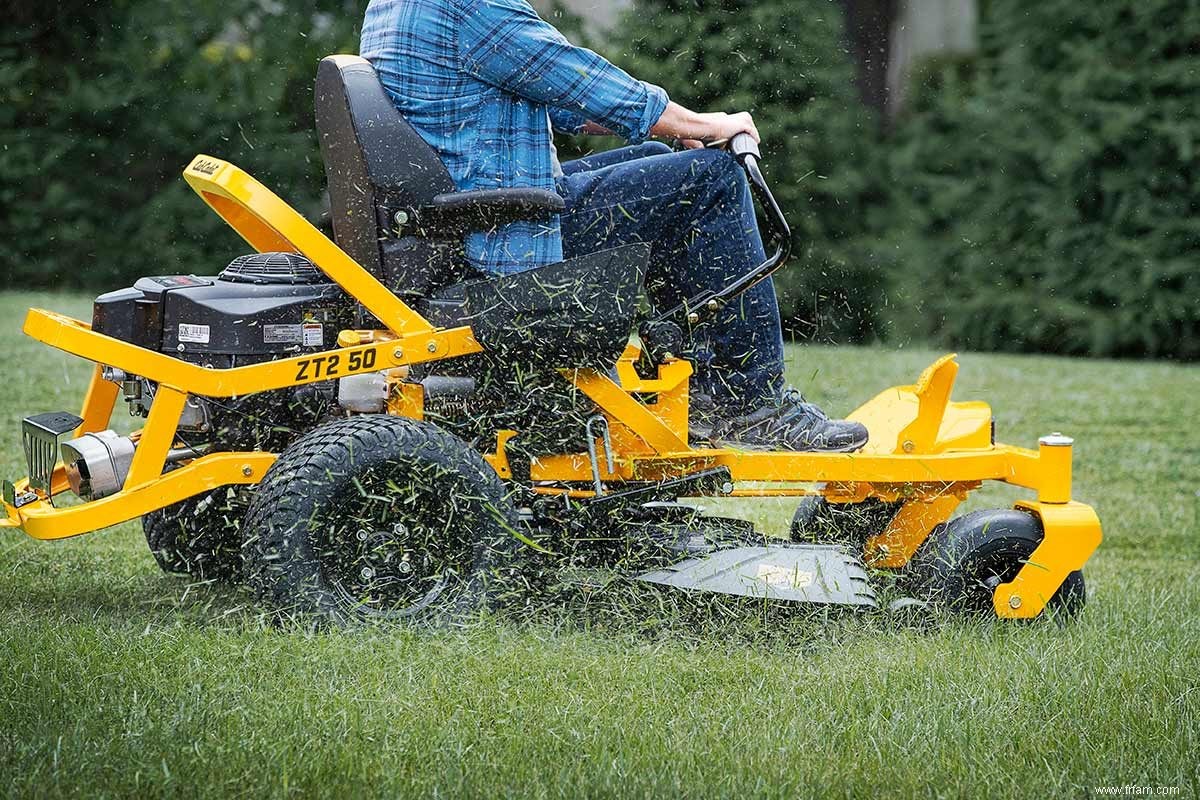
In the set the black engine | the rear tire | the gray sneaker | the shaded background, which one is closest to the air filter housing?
the black engine

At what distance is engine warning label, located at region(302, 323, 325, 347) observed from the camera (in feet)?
12.1

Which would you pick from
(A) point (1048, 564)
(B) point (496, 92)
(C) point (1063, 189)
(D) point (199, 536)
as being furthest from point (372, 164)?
(C) point (1063, 189)

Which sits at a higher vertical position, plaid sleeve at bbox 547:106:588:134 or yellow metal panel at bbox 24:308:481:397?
plaid sleeve at bbox 547:106:588:134

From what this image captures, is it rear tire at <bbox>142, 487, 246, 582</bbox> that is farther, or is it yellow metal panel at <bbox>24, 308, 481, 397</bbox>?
rear tire at <bbox>142, 487, 246, 582</bbox>

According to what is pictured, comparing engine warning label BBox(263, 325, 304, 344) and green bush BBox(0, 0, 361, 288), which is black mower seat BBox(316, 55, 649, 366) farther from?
green bush BBox(0, 0, 361, 288)

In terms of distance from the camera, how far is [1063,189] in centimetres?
1247

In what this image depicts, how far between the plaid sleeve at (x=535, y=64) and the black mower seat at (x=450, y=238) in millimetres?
238

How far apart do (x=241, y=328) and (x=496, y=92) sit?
2.73 ft

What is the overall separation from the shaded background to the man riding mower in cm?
630

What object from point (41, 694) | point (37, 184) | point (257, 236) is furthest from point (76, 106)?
point (41, 694)

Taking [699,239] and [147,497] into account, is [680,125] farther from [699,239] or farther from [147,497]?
[147,497]

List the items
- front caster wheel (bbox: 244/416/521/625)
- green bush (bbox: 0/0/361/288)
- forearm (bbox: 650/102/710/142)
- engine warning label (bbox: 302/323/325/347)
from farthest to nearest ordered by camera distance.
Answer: green bush (bbox: 0/0/361/288), forearm (bbox: 650/102/710/142), engine warning label (bbox: 302/323/325/347), front caster wheel (bbox: 244/416/521/625)

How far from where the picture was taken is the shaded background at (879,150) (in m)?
12.0

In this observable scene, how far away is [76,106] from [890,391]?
38.5 feet
